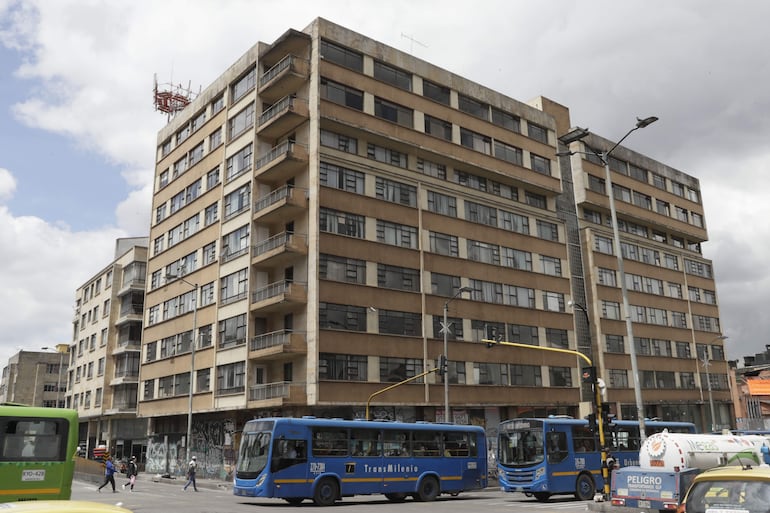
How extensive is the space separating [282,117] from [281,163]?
2991 millimetres

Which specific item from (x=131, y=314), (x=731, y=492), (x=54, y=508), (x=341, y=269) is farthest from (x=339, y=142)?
(x=54, y=508)

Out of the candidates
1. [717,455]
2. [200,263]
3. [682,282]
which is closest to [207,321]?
[200,263]

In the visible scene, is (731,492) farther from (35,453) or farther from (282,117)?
(282,117)

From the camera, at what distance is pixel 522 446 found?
2744cm

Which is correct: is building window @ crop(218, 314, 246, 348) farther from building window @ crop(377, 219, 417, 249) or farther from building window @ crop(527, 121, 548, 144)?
building window @ crop(527, 121, 548, 144)

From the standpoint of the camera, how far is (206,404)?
44656mm

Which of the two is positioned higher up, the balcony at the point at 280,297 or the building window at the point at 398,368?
the balcony at the point at 280,297

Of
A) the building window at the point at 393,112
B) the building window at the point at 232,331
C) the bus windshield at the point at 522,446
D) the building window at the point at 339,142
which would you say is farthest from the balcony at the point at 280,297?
the bus windshield at the point at 522,446

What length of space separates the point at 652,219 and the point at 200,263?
4229 centimetres

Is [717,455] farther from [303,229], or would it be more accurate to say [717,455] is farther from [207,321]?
[207,321]

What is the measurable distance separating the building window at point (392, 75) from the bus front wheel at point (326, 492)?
29.0 meters

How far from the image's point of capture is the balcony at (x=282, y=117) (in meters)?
41.8

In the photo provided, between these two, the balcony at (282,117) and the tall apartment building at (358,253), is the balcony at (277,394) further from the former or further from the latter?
the balcony at (282,117)

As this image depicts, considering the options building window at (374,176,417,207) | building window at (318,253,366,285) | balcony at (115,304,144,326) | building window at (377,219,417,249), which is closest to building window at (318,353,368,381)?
building window at (318,253,366,285)
